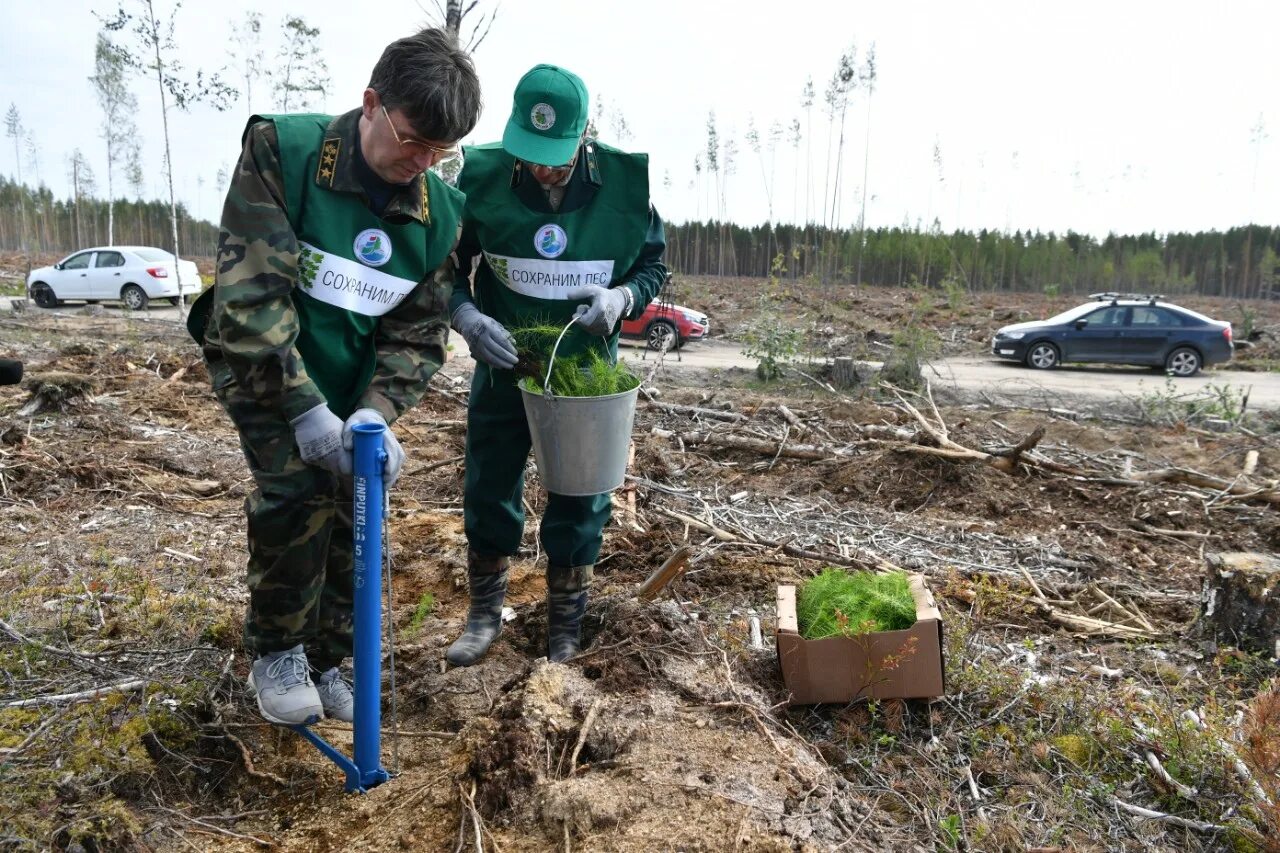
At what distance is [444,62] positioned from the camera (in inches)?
82.7

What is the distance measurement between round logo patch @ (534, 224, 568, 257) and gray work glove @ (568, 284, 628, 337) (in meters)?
0.14

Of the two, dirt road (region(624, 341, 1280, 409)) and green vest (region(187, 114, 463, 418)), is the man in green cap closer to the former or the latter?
green vest (region(187, 114, 463, 418))

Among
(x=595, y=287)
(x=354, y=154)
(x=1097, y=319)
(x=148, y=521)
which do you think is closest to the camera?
(x=354, y=154)

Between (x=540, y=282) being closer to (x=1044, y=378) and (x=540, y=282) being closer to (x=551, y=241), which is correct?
(x=551, y=241)

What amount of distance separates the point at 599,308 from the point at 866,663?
4.44 ft

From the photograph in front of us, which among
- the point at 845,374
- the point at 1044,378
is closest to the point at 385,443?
the point at 845,374

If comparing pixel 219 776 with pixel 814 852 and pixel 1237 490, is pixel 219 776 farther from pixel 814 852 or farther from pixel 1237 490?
pixel 1237 490

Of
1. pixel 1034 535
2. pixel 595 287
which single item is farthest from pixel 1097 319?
pixel 595 287

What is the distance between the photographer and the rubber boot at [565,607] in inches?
118

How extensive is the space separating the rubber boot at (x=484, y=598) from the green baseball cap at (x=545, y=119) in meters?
1.39

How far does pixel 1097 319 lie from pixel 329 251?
14.4 m

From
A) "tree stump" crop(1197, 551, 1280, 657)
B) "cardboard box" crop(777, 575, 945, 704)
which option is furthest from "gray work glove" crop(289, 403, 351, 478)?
"tree stump" crop(1197, 551, 1280, 657)

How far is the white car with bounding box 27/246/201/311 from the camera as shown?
17.6 meters

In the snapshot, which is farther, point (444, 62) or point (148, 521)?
point (148, 521)
